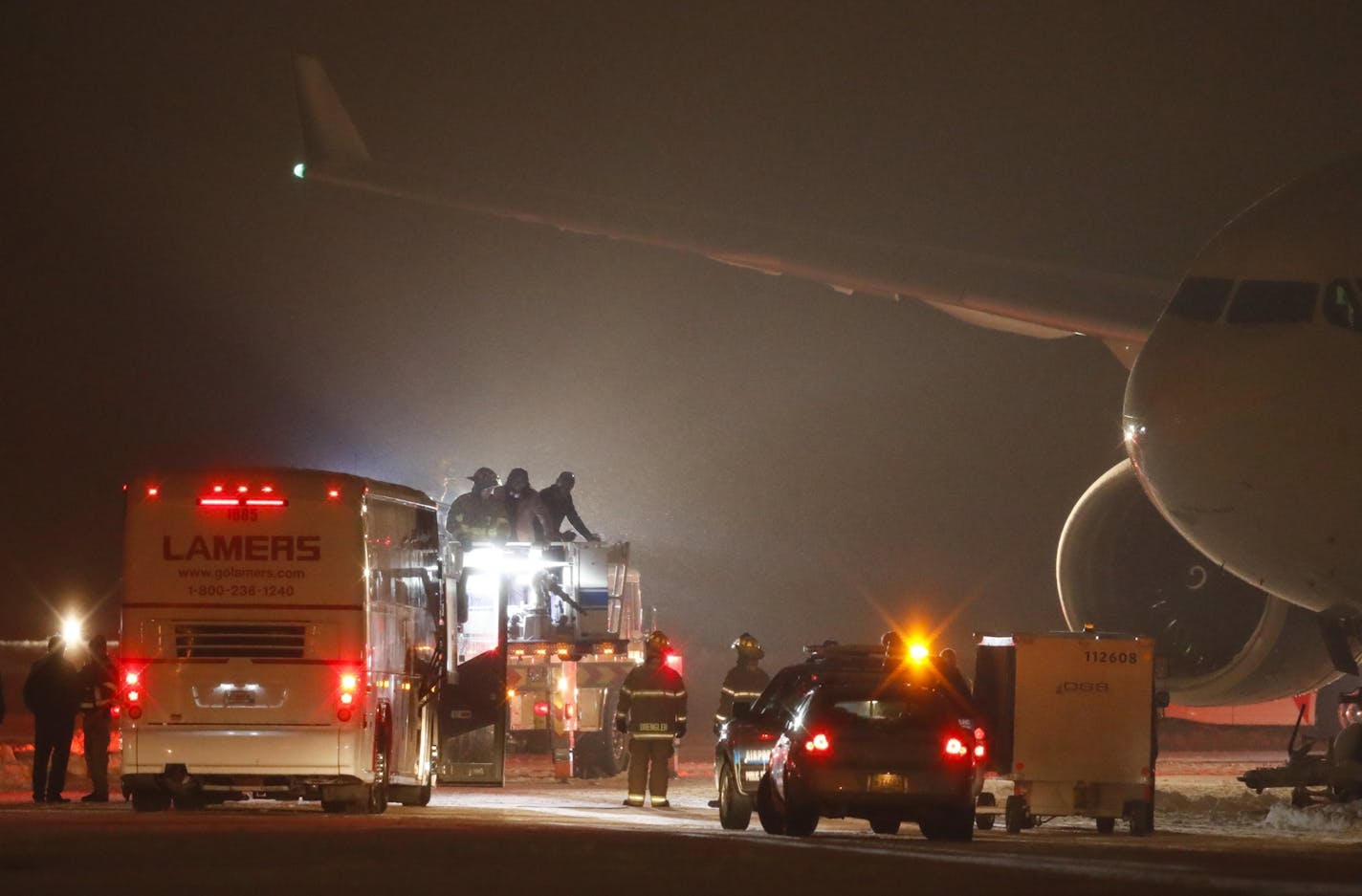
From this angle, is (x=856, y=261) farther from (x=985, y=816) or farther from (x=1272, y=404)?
(x=1272, y=404)

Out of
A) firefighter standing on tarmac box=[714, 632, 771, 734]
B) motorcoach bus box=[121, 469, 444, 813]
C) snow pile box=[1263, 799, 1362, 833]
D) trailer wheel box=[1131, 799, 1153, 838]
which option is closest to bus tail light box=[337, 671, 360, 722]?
motorcoach bus box=[121, 469, 444, 813]

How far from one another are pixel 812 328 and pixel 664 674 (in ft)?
89.8

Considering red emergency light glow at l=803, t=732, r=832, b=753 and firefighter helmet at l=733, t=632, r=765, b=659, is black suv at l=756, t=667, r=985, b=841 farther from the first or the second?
firefighter helmet at l=733, t=632, r=765, b=659

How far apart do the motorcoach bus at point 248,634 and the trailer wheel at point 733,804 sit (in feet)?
9.51

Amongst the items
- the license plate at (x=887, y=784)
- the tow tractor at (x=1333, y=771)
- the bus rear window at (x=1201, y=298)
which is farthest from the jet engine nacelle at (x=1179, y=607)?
the license plate at (x=887, y=784)

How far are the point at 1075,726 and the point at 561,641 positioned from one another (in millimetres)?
8236

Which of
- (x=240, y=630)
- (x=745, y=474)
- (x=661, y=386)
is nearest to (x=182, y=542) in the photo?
(x=240, y=630)

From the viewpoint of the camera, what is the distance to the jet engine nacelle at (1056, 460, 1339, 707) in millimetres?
19219

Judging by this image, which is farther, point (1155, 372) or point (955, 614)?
point (955, 614)

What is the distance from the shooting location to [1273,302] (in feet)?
52.1

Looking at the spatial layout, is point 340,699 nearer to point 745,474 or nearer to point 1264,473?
point 1264,473

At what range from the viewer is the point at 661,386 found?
4559cm

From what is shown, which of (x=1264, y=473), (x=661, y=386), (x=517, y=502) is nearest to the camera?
(x=1264, y=473)

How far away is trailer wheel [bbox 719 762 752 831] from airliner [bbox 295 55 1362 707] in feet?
12.3
